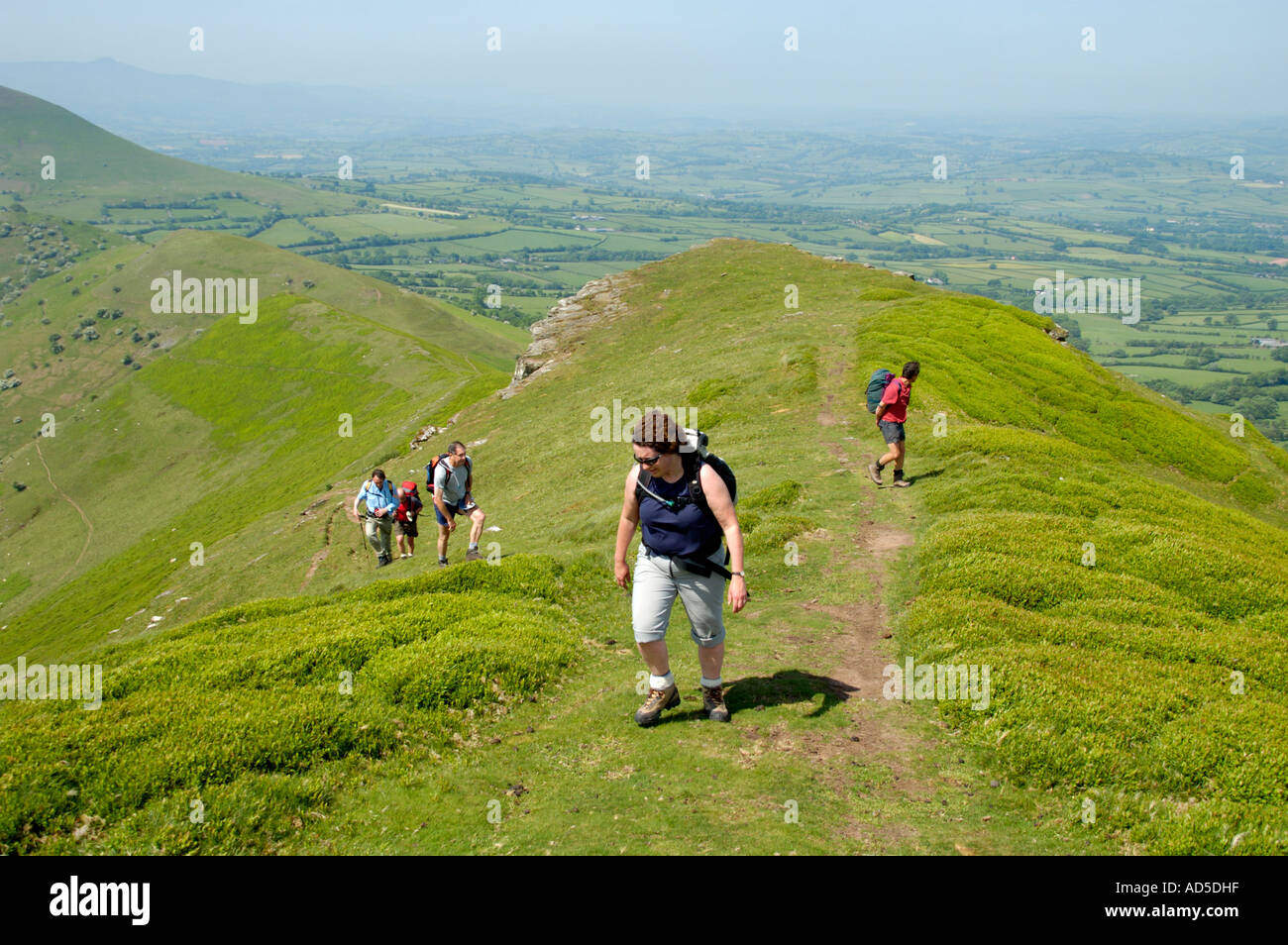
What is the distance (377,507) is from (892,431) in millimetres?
18515

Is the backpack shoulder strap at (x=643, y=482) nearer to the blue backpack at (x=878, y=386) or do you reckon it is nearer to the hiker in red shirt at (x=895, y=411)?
the hiker in red shirt at (x=895, y=411)

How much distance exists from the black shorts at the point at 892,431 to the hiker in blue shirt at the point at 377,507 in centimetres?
1719

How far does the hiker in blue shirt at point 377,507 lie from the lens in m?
27.3

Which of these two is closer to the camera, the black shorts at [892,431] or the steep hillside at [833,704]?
the steep hillside at [833,704]

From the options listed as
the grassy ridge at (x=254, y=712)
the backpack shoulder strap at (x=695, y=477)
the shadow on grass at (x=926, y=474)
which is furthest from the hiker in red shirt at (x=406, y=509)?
the backpack shoulder strap at (x=695, y=477)

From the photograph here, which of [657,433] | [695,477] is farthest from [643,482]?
[657,433]

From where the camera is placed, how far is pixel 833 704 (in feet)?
38.6

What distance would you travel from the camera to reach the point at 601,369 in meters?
57.7

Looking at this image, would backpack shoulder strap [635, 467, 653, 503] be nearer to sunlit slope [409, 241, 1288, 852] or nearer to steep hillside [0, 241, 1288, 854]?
steep hillside [0, 241, 1288, 854]

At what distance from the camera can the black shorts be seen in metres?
22.3

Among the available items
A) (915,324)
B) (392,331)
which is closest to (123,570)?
(392,331)
